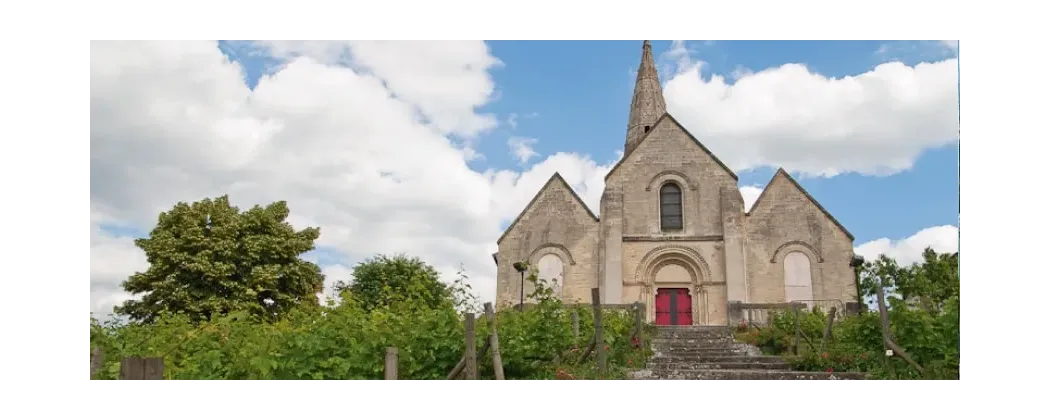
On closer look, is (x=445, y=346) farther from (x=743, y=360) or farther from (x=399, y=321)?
(x=743, y=360)

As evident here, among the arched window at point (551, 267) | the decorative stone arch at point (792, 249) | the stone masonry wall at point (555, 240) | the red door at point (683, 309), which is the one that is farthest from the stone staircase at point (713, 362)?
the arched window at point (551, 267)

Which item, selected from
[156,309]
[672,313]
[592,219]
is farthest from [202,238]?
[672,313]

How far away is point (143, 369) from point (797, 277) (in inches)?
752

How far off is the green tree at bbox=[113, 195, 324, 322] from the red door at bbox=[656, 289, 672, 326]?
10.8 metres

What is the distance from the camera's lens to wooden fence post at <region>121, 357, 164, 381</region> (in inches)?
327

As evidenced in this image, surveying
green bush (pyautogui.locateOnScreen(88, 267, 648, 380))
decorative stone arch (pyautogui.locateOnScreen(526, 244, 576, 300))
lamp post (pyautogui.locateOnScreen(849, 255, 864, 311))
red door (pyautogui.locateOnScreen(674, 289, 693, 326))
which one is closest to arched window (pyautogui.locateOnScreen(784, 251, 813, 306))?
lamp post (pyautogui.locateOnScreen(849, 255, 864, 311))

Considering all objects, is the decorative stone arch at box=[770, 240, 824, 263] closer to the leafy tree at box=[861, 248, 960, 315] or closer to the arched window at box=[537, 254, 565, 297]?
the leafy tree at box=[861, 248, 960, 315]

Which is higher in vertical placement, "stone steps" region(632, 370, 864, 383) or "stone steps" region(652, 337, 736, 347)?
"stone steps" region(652, 337, 736, 347)

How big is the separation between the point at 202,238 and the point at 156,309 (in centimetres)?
263

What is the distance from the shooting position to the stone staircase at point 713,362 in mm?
12047

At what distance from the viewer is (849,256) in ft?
75.3

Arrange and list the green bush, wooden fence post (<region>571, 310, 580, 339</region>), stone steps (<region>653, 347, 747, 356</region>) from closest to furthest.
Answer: the green bush, wooden fence post (<region>571, 310, 580, 339</region>), stone steps (<region>653, 347, 747, 356</region>)

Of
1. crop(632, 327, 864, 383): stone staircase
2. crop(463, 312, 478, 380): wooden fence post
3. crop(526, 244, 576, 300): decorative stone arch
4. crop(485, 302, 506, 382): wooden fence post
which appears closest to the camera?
crop(485, 302, 506, 382): wooden fence post

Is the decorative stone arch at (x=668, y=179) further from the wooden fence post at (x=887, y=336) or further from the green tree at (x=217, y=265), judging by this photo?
the wooden fence post at (x=887, y=336)
